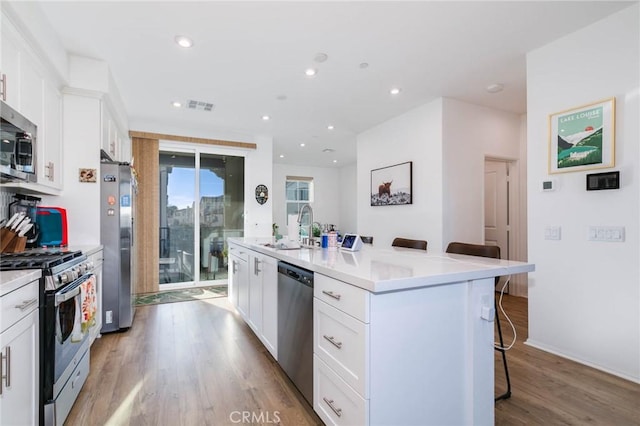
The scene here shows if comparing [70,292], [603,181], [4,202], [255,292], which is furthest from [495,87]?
[4,202]

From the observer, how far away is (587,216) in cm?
254

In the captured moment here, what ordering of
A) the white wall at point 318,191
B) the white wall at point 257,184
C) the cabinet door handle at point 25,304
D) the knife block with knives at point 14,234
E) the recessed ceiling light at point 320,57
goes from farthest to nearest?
the white wall at point 318,191
the white wall at point 257,184
the recessed ceiling light at point 320,57
the knife block with knives at point 14,234
the cabinet door handle at point 25,304

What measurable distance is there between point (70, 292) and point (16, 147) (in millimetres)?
1132

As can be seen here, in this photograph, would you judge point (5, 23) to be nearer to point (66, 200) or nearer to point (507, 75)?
point (66, 200)

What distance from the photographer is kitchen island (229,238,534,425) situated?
1344 mm

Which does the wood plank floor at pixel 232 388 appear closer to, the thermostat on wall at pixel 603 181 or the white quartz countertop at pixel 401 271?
the white quartz countertop at pixel 401 271

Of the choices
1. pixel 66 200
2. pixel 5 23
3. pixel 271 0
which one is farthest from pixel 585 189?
pixel 66 200

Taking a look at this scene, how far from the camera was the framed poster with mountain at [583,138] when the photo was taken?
2396 millimetres

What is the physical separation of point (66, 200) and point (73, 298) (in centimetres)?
160

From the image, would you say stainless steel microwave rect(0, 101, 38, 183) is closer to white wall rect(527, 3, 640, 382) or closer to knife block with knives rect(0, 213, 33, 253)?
knife block with knives rect(0, 213, 33, 253)

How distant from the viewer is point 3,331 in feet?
4.19

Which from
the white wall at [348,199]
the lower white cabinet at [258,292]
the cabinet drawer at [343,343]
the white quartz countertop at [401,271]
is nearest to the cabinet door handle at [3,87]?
the lower white cabinet at [258,292]

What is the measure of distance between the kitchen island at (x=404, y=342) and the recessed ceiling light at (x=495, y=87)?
2781mm

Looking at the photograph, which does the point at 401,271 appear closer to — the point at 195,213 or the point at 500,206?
the point at 500,206
